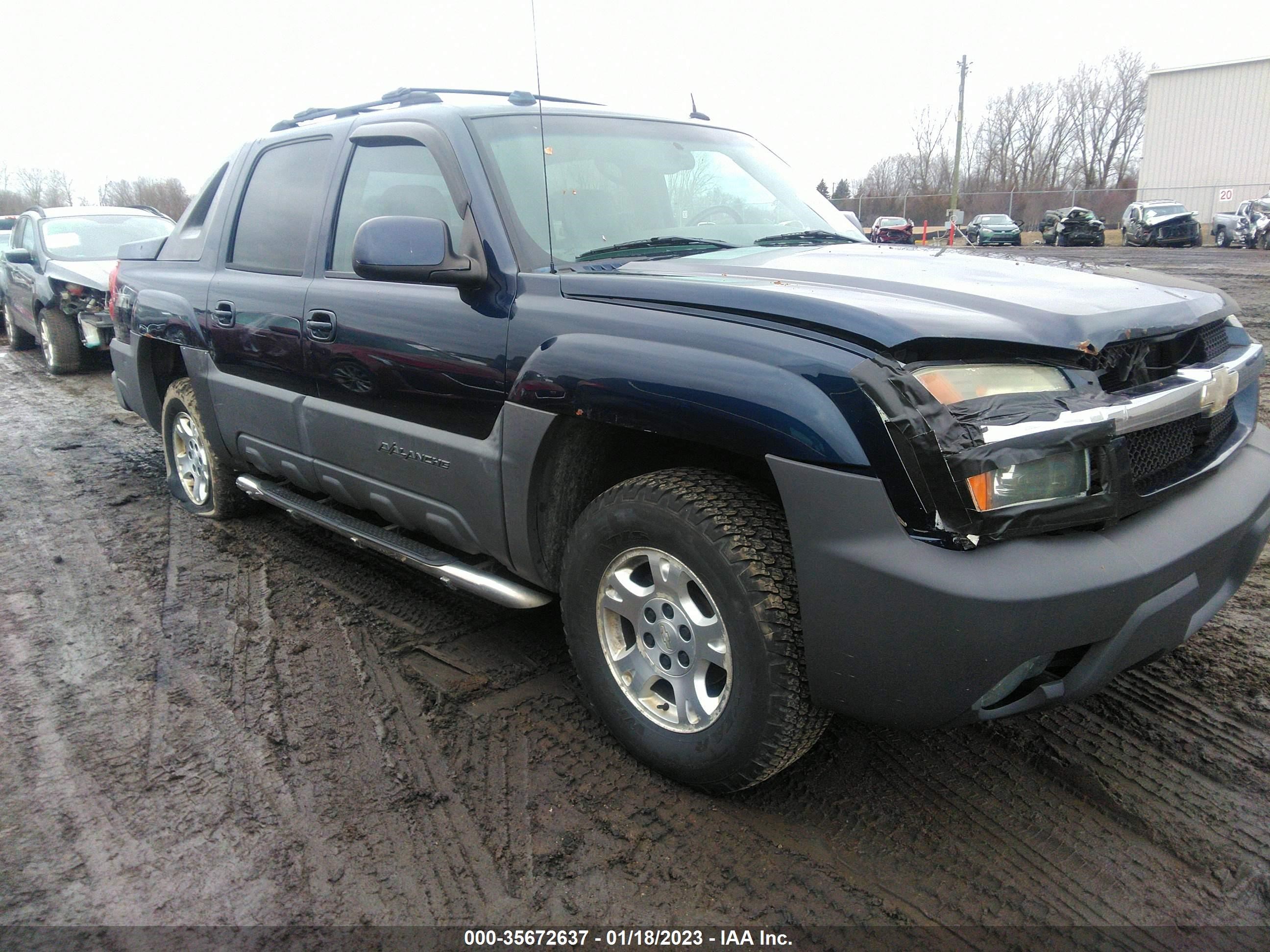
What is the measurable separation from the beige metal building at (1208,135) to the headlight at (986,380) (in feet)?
147

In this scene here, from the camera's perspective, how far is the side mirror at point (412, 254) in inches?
104

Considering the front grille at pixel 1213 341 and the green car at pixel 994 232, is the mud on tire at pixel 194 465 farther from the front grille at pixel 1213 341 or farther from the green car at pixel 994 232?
the green car at pixel 994 232

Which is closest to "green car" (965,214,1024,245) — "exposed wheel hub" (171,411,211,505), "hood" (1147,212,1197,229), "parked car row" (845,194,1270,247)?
"parked car row" (845,194,1270,247)

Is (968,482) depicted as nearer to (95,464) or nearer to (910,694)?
(910,694)

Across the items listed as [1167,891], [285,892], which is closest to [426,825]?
[285,892]

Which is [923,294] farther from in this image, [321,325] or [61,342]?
[61,342]

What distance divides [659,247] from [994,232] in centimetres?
3414

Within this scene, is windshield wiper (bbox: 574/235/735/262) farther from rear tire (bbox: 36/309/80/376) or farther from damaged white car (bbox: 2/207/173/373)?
rear tire (bbox: 36/309/80/376)

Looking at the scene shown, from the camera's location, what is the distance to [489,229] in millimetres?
2791

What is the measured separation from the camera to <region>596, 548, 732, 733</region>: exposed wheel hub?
7.51ft

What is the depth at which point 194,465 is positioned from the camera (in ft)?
16.1

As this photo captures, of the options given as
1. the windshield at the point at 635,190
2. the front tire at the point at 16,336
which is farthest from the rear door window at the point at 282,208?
the front tire at the point at 16,336

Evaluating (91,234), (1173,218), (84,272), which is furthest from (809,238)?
(1173,218)

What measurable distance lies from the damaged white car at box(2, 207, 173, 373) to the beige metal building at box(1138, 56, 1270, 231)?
42593 mm
